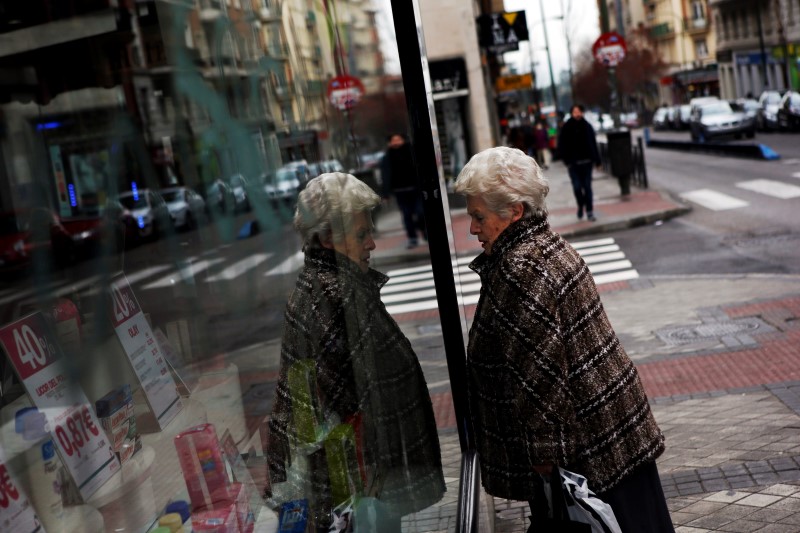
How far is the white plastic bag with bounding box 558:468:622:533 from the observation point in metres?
3.30

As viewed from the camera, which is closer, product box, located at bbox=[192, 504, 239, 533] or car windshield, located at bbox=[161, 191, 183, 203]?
car windshield, located at bbox=[161, 191, 183, 203]

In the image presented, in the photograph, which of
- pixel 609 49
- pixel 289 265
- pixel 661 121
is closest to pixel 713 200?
pixel 609 49

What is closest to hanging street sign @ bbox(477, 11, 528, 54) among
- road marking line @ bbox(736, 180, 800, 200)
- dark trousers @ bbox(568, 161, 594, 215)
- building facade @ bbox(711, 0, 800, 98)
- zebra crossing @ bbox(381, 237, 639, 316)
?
road marking line @ bbox(736, 180, 800, 200)

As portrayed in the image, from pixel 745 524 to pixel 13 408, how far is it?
13.0 ft

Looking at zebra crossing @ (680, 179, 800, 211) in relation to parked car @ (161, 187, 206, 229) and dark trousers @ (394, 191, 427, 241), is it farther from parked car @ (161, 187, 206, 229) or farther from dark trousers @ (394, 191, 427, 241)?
parked car @ (161, 187, 206, 229)

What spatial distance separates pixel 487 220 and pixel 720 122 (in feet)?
138

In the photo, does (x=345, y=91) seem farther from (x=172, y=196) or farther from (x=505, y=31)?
(x=505, y=31)

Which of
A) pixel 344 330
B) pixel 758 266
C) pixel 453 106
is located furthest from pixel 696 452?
pixel 453 106

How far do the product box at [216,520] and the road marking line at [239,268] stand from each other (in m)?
0.50

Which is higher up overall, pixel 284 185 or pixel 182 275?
pixel 284 185

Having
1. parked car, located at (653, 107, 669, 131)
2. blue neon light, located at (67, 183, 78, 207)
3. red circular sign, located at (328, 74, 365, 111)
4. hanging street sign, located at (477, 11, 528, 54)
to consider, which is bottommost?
parked car, located at (653, 107, 669, 131)

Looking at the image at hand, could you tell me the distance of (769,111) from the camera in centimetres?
4334

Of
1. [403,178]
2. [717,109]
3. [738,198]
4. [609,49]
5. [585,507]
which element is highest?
[609,49]

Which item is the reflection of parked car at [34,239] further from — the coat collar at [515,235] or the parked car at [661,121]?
the parked car at [661,121]
